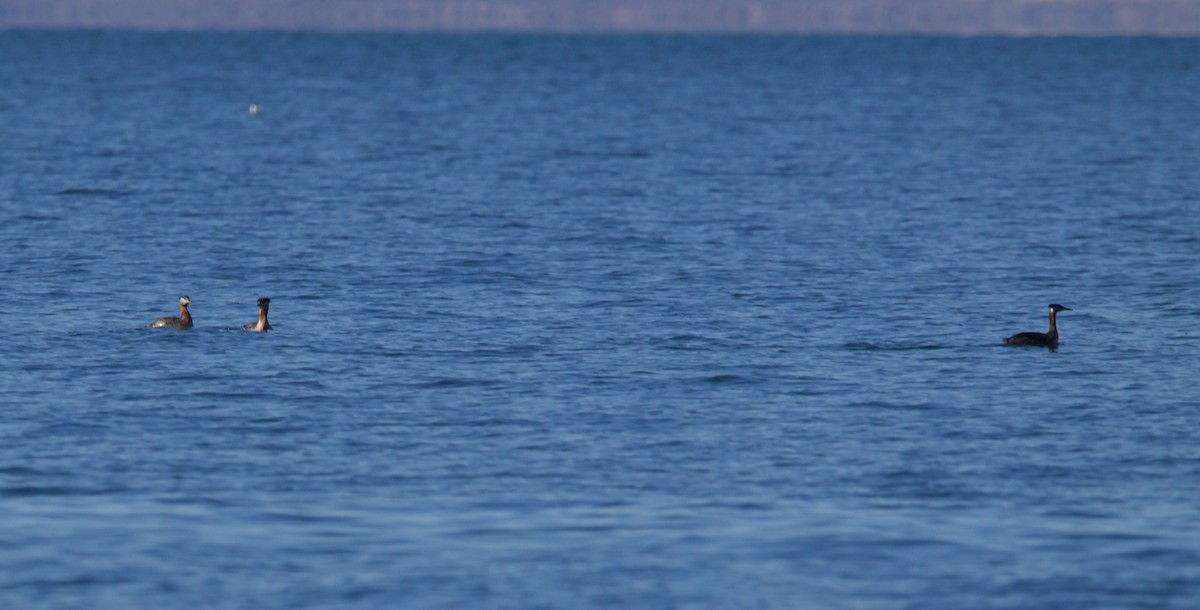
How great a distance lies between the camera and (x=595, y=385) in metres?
23.6

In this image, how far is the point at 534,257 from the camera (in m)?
36.5

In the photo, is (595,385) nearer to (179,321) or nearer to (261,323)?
(261,323)

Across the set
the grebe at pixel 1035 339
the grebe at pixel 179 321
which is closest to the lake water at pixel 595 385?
the grebe at pixel 179 321

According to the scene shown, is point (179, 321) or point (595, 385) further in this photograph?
point (179, 321)

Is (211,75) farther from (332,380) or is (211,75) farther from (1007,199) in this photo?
(332,380)

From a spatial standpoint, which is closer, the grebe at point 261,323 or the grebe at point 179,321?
the grebe at point 261,323

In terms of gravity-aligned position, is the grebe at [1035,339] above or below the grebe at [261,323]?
below

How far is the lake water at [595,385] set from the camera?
15.7 meters

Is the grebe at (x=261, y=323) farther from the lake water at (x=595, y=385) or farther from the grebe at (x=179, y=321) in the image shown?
the grebe at (x=179, y=321)

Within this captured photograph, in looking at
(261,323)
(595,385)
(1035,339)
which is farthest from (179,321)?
(1035,339)

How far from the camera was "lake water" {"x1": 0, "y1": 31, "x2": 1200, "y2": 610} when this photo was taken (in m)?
15.7

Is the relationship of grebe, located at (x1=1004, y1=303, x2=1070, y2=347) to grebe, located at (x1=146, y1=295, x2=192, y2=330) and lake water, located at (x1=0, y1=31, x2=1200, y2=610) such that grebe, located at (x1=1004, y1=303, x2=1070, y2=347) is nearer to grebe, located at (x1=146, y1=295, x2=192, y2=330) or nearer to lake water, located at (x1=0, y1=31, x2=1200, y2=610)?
lake water, located at (x1=0, y1=31, x2=1200, y2=610)

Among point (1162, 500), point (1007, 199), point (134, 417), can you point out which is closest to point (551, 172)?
point (1007, 199)

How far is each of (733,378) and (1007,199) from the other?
26.8 metres
